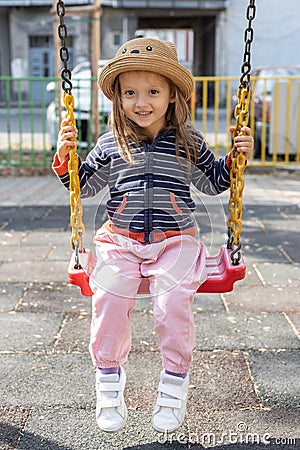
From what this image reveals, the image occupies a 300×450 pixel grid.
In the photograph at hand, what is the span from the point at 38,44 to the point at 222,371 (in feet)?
72.2

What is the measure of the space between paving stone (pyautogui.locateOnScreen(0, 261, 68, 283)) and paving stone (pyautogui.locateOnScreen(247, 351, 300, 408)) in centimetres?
154

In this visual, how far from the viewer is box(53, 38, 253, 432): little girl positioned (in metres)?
2.18

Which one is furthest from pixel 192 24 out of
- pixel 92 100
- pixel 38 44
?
pixel 92 100

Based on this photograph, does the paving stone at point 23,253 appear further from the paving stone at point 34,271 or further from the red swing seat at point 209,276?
the red swing seat at point 209,276

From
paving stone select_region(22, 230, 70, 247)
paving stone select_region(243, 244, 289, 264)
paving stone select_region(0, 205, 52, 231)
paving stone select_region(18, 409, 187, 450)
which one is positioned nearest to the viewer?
paving stone select_region(18, 409, 187, 450)

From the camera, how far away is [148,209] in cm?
233

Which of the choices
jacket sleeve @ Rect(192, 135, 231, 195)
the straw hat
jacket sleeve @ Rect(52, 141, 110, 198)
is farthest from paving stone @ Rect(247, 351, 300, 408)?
the straw hat

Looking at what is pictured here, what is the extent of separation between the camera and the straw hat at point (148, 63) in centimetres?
225

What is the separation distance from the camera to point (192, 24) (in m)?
25.7

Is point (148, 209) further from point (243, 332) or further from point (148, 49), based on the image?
point (243, 332)

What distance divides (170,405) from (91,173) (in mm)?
898

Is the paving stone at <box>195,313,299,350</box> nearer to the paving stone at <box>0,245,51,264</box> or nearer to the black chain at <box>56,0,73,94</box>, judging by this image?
the black chain at <box>56,0,73,94</box>

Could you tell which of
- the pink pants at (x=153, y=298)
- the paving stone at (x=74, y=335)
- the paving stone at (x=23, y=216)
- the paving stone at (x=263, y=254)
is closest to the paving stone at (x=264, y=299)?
the paving stone at (x=263, y=254)

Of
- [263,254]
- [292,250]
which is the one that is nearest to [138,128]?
[263,254]
